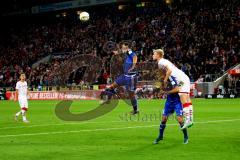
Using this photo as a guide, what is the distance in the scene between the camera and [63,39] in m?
63.0

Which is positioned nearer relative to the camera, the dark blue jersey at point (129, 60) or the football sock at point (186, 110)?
the football sock at point (186, 110)

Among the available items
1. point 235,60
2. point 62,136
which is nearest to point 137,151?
point 62,136

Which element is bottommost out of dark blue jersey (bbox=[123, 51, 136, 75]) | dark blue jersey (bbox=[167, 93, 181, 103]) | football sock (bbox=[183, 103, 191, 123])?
football sock (bbox=[183, 103, 191, 123])

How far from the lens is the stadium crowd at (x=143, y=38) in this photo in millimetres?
44188

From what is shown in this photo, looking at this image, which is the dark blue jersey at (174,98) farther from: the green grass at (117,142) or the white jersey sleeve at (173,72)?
the green grass at (117,142)

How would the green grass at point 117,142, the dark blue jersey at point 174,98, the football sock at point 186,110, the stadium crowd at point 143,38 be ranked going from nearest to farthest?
the green grass at point 117,142
the dark blue jersey at point 174,98
the football sock at point 186,110
the stadium crowd at point 143,38

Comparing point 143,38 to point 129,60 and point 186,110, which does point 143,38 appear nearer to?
point 129,60

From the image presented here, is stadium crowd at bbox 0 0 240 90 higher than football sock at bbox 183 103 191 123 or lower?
higher

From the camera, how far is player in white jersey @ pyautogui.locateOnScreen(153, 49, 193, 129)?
13.7m

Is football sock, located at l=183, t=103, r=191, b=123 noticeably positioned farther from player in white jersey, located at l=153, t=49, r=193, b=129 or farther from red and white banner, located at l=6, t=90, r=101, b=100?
red and white banner, located at l=6, t=90, r=101, b=100

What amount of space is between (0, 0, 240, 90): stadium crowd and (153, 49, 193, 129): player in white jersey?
1140 inches

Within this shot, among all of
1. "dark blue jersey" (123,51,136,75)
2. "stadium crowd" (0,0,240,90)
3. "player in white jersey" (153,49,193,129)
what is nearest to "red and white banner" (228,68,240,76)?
"stadium crowd" (0,0,240,90)

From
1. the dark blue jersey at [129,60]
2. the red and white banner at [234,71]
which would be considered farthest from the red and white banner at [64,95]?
the dark blue jersey at [129,60]

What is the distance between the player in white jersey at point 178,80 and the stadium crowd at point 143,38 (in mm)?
28947
